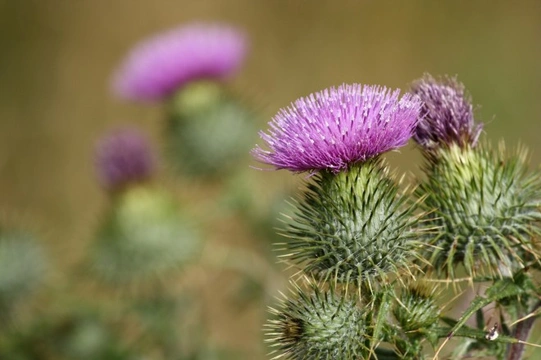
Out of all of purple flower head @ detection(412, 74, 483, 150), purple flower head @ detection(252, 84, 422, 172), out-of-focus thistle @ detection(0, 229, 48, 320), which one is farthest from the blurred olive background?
purple flower head @ detection(252, 84, 422, 172)

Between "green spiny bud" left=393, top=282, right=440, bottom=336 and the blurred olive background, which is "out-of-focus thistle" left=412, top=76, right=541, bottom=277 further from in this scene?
the blurred olive background

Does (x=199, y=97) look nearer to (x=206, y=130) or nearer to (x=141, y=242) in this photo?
(x=206, y=130)

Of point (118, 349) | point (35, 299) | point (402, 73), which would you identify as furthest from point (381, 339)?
point (402, 73)

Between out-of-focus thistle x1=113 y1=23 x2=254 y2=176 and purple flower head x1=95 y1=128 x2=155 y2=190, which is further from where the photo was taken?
out-of-focus thistle x1=113 y1=23 x2=254 y2=176

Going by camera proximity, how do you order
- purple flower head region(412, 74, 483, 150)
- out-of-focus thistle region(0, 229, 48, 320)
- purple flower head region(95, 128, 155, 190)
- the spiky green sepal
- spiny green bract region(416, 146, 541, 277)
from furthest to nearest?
purple flower head region(95, 128, 155, 190) → out-of-focus thistle region(0, 229, 48, 320) → purple flower head region(412, 74, 483, 150) → spiny green bract region(416, 146, 541, 277) → the spiky green sepal

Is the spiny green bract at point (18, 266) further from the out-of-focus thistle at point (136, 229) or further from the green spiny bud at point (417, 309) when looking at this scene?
the green spiny bud at point (417, 309)

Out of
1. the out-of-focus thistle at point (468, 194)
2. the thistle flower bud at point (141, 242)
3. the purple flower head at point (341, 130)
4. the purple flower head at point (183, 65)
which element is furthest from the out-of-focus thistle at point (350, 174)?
the purple flower head at point (183, 65)

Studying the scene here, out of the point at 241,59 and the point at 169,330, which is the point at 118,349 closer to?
the point at 169,330
